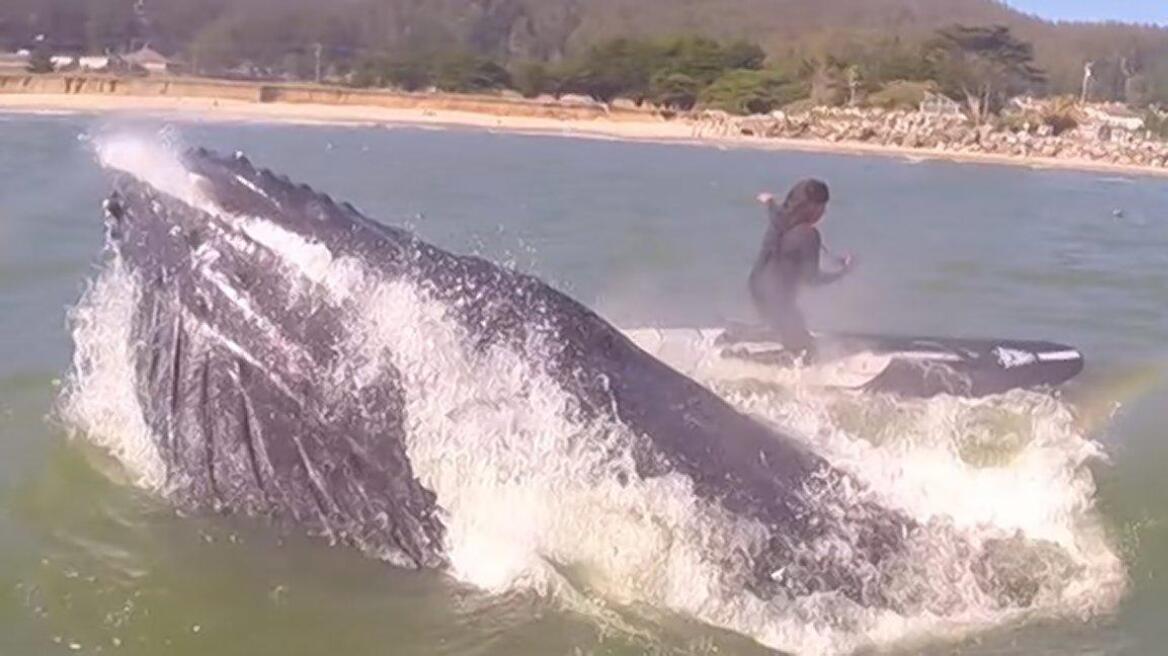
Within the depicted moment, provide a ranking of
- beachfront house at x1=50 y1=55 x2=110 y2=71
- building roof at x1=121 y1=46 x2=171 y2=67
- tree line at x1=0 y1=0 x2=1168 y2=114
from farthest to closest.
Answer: tree line at x1=0 y1=0 x2=1168 y2=114
beachfront house at x1=50 y1=55 x2=110 y2=71
building roof at x1=121 y1=46 x2=171 y2=67

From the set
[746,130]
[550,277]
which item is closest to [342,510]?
[550,277]

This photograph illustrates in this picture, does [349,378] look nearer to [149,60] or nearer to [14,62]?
[149,60]

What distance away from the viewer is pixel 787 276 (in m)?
10.8

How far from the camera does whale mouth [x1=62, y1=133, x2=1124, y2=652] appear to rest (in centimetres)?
535

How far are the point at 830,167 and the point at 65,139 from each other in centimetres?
2239

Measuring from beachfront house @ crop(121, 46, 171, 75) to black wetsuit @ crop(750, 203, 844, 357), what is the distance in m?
60.8

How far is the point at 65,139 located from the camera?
41969mm

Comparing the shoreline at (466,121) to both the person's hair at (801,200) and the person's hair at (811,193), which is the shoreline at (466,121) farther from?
the person's hair at (811,193)

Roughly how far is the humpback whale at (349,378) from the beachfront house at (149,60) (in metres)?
65.4

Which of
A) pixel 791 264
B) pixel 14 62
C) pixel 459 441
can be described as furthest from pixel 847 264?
pixel 14 62

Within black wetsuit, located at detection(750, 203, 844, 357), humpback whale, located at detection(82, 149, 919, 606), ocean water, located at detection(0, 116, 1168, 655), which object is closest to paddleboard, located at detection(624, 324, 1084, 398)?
black wetsuit, located at detection(750, 203, 844, 357)

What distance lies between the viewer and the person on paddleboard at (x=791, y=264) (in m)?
10.6

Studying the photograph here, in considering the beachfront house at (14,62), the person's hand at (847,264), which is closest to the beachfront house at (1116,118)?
the beachfront house at (14,62)

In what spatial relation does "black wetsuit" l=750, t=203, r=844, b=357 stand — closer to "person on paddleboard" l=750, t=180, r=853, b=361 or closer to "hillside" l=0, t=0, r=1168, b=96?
"person on paddleboard" l=750, t=180, r=853, b=361
